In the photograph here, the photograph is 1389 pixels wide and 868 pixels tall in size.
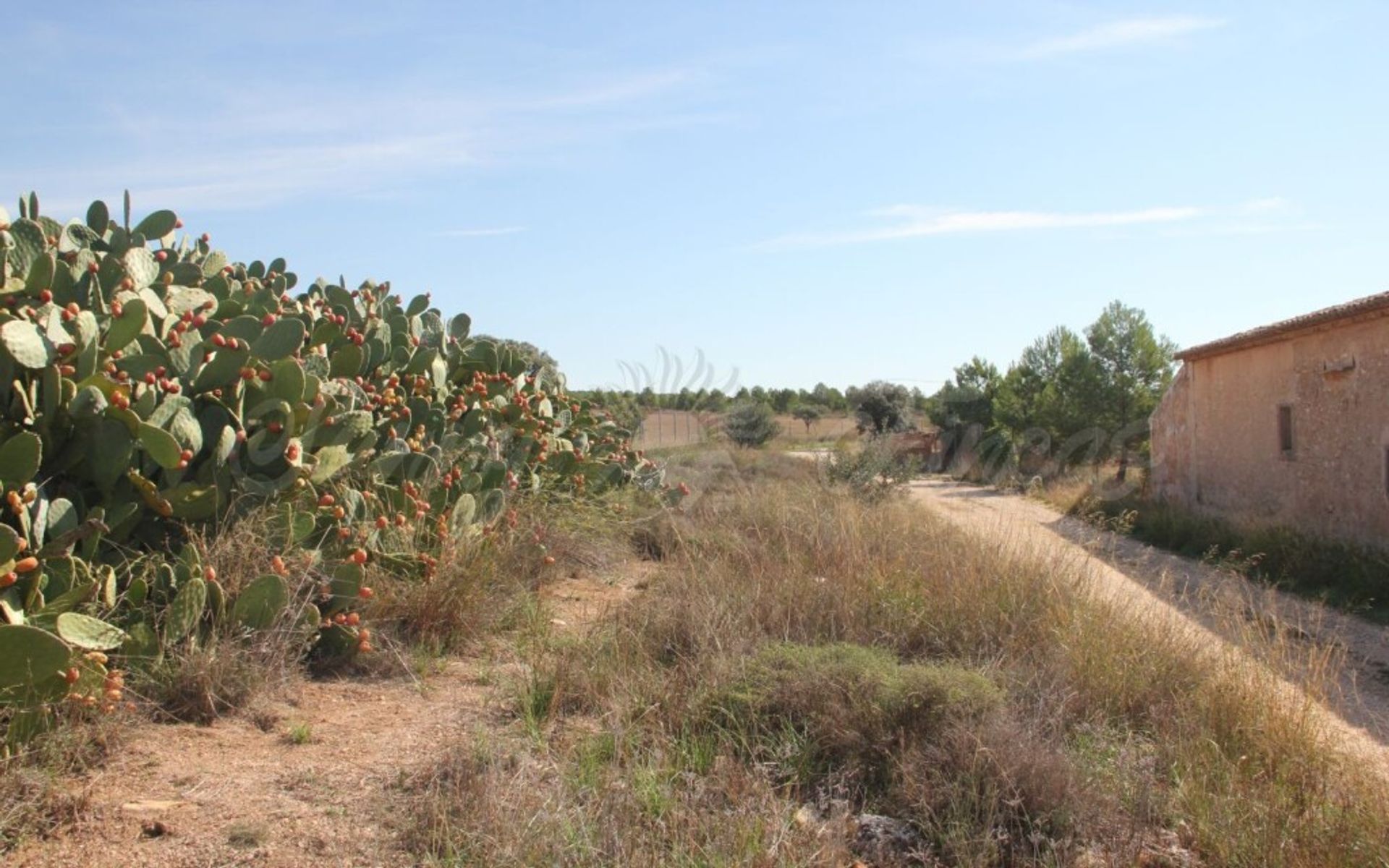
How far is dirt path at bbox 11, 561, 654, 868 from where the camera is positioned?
10.9 feet

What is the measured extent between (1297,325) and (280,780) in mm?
13909

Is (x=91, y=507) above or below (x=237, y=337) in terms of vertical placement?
below

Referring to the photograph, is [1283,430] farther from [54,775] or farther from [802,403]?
[802,403]

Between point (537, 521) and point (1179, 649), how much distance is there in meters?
4.10

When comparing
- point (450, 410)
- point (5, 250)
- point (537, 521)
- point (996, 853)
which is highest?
point (5, 250)

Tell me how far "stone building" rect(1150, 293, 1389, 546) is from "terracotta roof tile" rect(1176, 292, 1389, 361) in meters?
0.02

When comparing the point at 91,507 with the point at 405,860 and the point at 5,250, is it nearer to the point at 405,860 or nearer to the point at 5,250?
the point at 5,250

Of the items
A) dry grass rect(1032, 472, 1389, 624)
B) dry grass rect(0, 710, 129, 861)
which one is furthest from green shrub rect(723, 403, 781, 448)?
dry grass rect(0, 710, 129, 861)

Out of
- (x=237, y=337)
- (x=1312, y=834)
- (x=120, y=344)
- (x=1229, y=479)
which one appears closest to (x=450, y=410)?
(x=237, y=337)

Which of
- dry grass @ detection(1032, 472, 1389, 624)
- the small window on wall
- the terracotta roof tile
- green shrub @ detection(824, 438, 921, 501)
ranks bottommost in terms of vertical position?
dry grass @ detection(1032, 472, 1389, 624)

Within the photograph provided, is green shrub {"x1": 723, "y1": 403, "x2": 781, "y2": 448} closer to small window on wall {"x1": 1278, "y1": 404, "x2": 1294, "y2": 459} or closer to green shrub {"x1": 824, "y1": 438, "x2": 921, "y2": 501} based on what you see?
green shrub {"x1": 824, "y1": 438, "x2": 921, "y2": 501}

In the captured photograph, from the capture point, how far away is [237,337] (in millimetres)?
5480

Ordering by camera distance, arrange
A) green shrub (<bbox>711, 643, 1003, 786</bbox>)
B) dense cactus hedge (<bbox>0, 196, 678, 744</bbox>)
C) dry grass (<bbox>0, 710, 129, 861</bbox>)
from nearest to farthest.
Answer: dry grass (<bbox>0, 710, 129, 861</bbox>) → dense cactus hedge (<bbox>0, 196, 678, 744</bbox>) → green shrub (<bbox>711, 643, 1003, 786</bbox>)

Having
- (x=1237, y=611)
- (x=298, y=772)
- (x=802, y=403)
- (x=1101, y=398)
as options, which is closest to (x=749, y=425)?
(x=1101, y=398)
